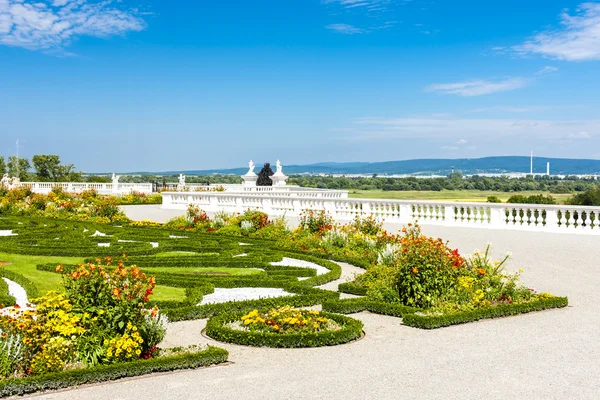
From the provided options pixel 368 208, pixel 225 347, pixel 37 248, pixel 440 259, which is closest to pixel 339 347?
pixel 225 347

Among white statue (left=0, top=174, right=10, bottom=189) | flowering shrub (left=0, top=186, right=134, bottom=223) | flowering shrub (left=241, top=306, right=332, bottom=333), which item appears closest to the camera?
flowering shrub (left=241, top=306, right=332, bottom=333)

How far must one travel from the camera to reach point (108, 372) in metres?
7.43

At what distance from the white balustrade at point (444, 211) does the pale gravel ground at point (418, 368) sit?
12308 millimetres

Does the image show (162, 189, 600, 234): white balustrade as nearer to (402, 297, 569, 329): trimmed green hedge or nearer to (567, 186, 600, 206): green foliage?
(567, 186, 600, 206): green foliage

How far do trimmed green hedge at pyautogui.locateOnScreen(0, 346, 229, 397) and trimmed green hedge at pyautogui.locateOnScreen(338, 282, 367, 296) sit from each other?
15.6ft

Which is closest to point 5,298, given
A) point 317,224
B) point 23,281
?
point 23,281

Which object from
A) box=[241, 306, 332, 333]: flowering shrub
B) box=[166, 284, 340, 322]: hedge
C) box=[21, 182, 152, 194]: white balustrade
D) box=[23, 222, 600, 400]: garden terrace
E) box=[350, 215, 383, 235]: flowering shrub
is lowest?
box=[23, 222, 600, 400]: garden terrace

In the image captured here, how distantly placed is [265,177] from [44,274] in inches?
1507

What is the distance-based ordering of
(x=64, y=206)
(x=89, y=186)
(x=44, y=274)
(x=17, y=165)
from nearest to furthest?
(x=44, y=274) → (x=64, y=206) → (x=89, y=186) → (x=17, y=165)

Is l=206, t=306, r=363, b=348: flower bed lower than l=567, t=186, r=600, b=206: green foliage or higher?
lower

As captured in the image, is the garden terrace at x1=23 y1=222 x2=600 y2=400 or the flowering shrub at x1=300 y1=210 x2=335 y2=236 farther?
the flowering shrub at x1=300 y1=210 x2=335 y2=236

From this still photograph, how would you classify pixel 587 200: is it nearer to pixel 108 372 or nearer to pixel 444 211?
pixel 444 211

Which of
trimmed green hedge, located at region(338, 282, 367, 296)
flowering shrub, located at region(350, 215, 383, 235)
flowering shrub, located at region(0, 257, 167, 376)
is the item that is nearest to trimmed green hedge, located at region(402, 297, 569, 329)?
trimmed green hedge, located at region(338, 282, 367, 296)

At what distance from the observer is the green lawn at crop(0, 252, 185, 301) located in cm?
1248
